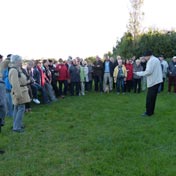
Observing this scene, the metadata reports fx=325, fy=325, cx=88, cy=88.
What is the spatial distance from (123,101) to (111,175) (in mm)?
8530

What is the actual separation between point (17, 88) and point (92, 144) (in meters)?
2.26

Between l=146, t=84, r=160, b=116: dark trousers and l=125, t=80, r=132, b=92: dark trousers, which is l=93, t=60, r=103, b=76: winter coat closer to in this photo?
l=125, t=80, r=132, b=92: dark trousers

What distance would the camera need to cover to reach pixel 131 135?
770 cm

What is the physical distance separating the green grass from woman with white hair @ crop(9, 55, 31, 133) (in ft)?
1.38

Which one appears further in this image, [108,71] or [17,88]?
[108,71]

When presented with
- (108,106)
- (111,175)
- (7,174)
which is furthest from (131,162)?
(108,106)

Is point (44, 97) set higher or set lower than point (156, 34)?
lower

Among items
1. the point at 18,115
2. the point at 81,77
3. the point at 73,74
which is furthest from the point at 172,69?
the point at 18,115

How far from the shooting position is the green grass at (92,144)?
221 inches

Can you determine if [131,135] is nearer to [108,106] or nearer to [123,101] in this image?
[108,106]

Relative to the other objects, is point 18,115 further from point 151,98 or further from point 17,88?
point 151,98

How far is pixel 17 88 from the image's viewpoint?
7.74m

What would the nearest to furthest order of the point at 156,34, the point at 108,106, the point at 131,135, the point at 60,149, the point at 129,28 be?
the point at 60,149 < the point at 131,135 < the point at 108,106 < the point at 156,34 < the point at 129,28

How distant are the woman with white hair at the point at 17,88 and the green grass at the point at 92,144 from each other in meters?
0.42
